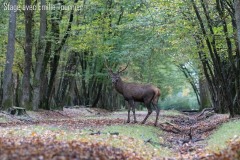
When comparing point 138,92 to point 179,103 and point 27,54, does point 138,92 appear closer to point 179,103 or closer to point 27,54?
point 27,54

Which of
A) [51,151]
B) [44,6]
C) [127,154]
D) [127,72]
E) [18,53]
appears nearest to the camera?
[51,151]

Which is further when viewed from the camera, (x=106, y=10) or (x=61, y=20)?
(x=106, y=10)

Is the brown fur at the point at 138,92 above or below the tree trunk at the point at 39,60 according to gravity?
below

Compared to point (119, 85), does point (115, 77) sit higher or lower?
higher

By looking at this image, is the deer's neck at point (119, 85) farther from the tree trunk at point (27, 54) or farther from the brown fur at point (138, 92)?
the tree trunk at point (27, 54)

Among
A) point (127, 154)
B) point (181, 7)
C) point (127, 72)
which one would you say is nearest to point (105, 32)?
point (181, 7)

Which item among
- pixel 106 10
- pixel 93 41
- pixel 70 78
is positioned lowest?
pixel 70 78

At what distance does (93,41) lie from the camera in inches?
1141

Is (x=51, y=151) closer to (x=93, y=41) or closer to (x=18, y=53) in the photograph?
(x=93, y=41)

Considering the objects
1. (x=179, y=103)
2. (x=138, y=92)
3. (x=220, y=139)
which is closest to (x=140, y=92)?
(x=138, y=92)

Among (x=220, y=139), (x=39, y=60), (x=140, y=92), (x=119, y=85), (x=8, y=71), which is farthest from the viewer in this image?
(x=39, y=60)

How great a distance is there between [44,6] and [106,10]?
7.29 meters

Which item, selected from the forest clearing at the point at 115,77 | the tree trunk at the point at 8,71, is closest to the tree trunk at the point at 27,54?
the forest clearing at the point at 115,77

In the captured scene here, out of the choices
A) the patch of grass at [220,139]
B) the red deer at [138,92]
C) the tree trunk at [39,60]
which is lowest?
the patch of grass at [220,139]
